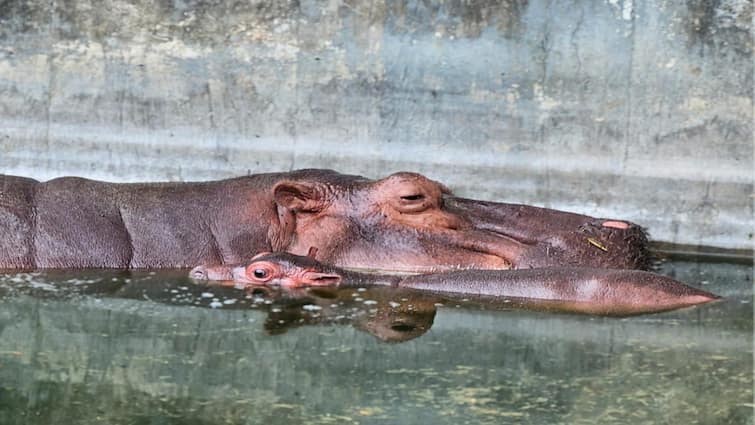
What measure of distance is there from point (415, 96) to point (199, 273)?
1.79 meters

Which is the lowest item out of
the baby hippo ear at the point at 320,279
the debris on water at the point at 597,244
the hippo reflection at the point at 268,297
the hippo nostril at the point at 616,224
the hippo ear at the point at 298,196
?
the hippo reflection at the point at 268,297

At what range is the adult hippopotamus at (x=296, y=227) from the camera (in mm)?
6074

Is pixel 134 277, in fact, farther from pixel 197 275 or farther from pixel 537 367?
pixel 537 367

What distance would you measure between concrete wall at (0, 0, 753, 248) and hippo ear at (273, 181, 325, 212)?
107 cm

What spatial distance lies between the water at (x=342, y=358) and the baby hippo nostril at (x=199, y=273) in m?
0.07

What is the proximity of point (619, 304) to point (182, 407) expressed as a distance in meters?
2.08

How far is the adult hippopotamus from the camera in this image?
6.07 m

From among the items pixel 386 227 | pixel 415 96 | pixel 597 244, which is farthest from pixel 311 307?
pixel 415 96

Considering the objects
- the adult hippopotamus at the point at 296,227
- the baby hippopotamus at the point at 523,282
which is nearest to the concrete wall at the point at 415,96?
the adult hippopotamus at the point at 296,227

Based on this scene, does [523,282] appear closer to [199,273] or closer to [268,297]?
[268,297]

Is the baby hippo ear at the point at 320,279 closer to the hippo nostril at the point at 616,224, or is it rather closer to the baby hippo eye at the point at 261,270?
the baby hippo eye at the point at 261,270

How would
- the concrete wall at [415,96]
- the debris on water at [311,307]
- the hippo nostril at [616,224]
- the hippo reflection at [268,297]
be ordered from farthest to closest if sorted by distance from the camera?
the concrete wall at [415,96], the hippo nostril at [616,224], the debris on water at [311,307], the hippo reflection at [268,297]

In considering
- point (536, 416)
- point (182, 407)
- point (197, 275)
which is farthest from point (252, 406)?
point (197, 275)

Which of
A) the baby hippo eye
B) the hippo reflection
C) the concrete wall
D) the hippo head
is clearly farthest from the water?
the concrete wall
